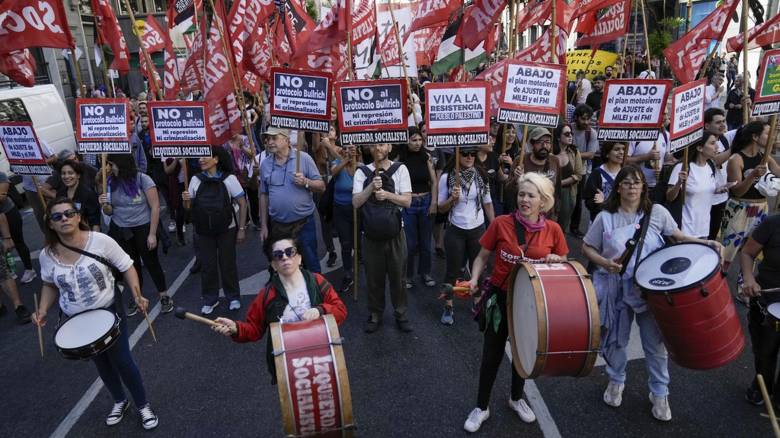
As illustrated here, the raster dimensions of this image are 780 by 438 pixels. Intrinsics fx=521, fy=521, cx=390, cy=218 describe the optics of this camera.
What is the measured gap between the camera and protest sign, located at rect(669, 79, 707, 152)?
5023mm

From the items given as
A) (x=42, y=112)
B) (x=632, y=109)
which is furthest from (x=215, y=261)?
(x=42, y=112)

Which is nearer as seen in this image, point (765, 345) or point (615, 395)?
point (765, 345)

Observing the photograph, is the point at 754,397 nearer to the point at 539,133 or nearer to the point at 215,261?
the point at 539,133

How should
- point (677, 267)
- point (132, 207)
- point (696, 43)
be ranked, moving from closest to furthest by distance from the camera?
point (677, 267) < point (132, 207) < point (696, 43)

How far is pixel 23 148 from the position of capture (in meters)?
6.02

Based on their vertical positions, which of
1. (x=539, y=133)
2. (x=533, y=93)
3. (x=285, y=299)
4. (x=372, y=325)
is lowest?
(x=372, y=325)

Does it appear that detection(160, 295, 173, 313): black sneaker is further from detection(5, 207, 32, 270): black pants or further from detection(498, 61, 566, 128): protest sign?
detection(498, 61, 566, 128): protest sign

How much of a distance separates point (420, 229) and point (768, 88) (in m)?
3.94

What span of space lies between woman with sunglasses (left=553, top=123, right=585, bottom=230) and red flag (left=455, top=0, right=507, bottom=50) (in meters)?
1.61

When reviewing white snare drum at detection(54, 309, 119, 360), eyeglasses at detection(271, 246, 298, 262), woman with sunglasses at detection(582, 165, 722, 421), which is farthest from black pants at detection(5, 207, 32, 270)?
woman with sunglasses at detection(582, 165, 722, 421)

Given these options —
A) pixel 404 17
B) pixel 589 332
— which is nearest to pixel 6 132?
pixel 589 332

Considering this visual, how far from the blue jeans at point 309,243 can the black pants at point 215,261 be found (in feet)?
2.54

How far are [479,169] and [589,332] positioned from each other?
2639mm

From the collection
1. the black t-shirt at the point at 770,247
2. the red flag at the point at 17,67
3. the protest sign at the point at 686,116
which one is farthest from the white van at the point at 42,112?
the black t-shirt at the point at 770,247
